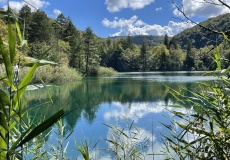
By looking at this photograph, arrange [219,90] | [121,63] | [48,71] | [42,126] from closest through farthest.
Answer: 1. [42,126]
2. [219,90]
3. [48,71]
4. [121,63]

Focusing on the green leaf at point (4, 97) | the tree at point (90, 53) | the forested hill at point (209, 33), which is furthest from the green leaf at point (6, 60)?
the tree at point (90, 53)

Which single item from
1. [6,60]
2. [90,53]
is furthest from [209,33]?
[90,53]

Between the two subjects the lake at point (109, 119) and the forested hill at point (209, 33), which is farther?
the lake at point (109, 119)

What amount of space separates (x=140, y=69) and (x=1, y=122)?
75.5m

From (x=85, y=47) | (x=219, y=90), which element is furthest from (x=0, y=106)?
(x=85, y=47)

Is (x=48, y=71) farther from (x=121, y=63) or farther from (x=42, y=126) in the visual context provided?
(x=121, y=63)

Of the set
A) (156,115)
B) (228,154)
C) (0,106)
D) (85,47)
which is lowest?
(156,115)

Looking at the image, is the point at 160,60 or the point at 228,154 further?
the point at 160,60

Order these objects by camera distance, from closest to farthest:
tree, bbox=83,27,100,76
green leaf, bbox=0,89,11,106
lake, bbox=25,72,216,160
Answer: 1. green leaf, bbox=0,89,11,106
2. lake, bbox=25,72,216,160
3. tree, bbox=83,27,100,76

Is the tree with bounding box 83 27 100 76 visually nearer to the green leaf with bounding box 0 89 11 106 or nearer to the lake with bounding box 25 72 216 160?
the lake with bounding box 25 72 216 160

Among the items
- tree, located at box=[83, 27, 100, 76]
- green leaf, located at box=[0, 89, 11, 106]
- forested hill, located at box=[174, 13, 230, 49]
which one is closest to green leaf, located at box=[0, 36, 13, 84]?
green leaf, located at box=[0, 89, 11, 106]

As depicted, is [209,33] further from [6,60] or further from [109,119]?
[109,119]

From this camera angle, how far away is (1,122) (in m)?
0.66

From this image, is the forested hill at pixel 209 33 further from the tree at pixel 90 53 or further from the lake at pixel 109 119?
the tree at pixel 90 53
